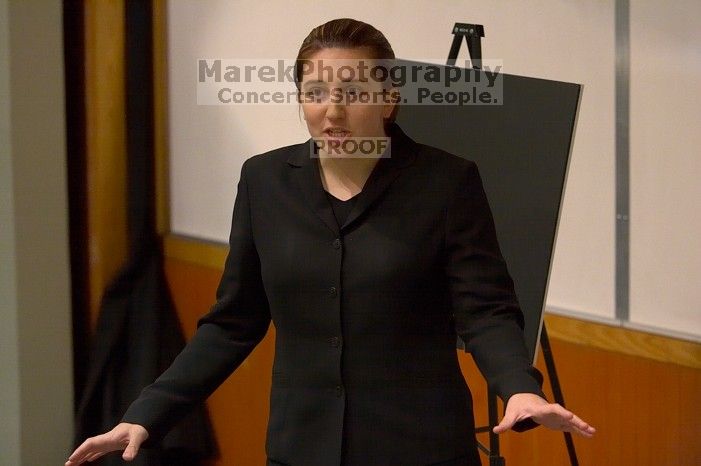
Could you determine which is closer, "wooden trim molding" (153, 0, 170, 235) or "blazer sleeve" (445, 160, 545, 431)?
"blazer sleeve" (445, 160, 545, 431)

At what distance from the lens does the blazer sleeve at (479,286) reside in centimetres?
129

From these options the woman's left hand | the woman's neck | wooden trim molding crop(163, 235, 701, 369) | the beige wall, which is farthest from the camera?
the beige wall

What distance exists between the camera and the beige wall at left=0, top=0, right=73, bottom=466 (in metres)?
3.23

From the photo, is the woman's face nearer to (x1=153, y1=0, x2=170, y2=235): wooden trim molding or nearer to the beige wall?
the beige wall

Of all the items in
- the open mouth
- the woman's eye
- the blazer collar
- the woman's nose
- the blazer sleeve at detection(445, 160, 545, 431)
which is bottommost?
the blazer sleeve at detection(445, 160, 545, 431)

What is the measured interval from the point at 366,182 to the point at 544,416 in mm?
415

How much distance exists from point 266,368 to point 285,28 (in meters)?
1.12

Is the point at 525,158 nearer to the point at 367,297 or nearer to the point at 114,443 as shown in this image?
the point at 367,297

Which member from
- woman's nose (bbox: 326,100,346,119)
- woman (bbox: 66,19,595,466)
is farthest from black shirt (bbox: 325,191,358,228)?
woman's nose (bbox: 326,100,346,119)

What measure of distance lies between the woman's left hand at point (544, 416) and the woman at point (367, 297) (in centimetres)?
9

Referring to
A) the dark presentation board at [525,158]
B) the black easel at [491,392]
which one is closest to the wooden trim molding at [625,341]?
the black easel at [491,392]

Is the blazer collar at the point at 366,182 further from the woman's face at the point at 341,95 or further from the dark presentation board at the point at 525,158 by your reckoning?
the dark presentation board at the point at 525,158

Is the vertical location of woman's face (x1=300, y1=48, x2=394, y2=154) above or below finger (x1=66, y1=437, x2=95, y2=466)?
A: above

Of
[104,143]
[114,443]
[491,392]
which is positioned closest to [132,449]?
[114,443]
